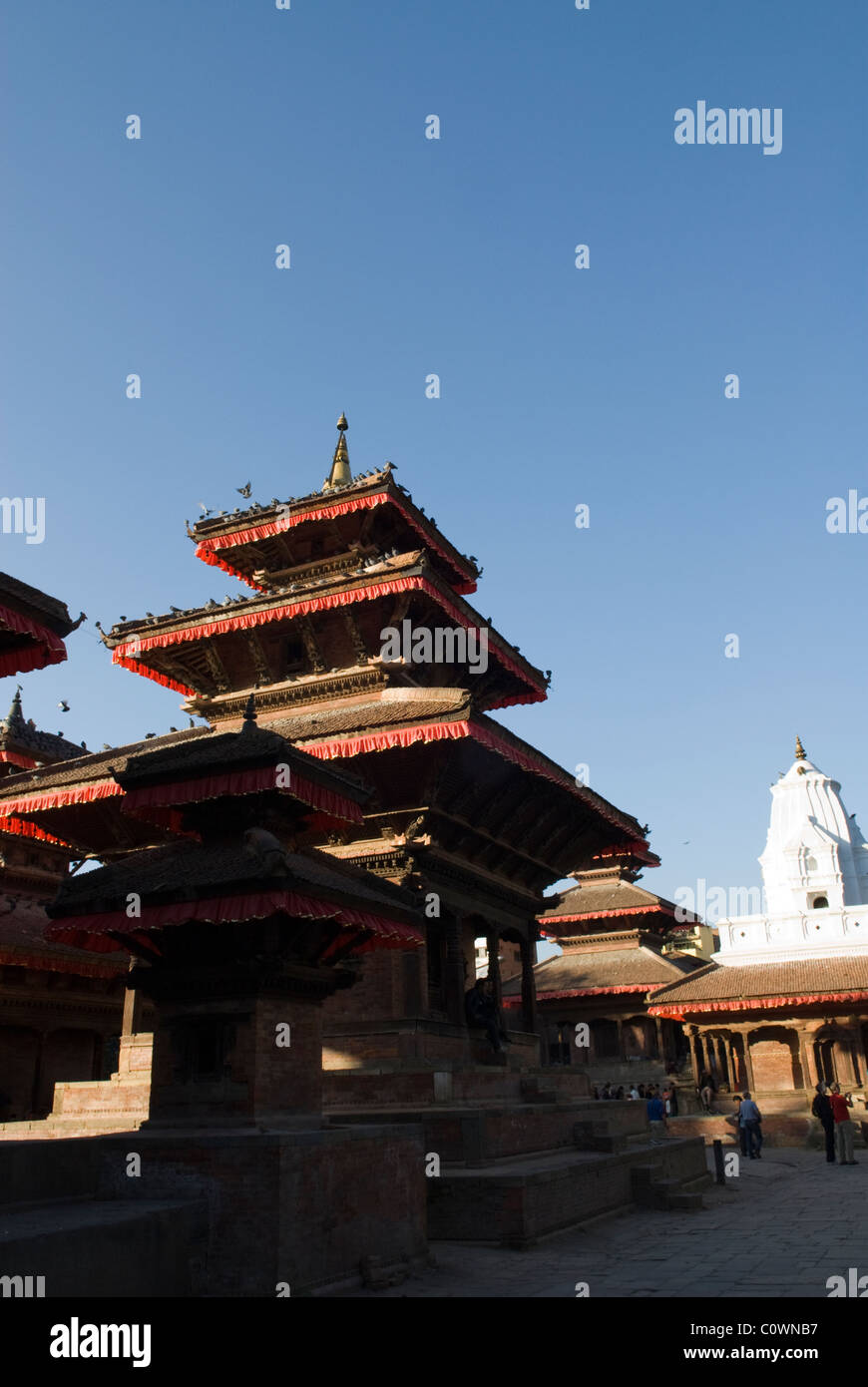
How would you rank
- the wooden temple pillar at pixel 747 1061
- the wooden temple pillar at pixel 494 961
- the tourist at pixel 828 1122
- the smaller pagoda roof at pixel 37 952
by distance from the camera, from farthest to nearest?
the wooden temple pillar at pixel 747 1061 → the tourist at pixel 828 1122 → the smaller pagoda roof at pixel 37 952 → the wooden temple pillar at pixel 494 961

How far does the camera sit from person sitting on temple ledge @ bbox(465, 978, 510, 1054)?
1834 cm

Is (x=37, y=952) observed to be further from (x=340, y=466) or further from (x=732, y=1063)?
(x=732, y=1063)

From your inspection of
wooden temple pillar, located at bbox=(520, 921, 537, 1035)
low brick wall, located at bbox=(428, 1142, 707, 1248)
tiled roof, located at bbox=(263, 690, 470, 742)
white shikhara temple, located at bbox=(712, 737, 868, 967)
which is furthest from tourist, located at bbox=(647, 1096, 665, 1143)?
white shikhara temple, located at bbox=(712, 737, 868, 967)

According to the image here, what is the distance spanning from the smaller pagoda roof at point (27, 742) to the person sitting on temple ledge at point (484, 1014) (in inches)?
597

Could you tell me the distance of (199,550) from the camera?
24484 mm

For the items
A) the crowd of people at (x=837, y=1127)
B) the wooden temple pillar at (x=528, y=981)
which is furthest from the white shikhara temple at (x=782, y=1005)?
the wooden temple pillar at (x=528, y=981)

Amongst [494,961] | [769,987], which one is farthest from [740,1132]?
[494,961]

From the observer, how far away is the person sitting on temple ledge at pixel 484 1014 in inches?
722

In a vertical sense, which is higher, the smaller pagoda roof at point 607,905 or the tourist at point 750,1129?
the smaller pagoda roof at point 607,905

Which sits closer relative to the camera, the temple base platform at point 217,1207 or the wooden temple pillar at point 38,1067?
the temple base platform at point 217,1207

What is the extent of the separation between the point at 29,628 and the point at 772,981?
99.6ft

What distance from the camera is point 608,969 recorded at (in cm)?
4194

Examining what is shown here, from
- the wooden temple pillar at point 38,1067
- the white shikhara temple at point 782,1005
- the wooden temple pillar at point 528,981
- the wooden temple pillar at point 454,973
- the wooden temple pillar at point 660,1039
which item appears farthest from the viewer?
the wooden temple pillar at point 660,1039

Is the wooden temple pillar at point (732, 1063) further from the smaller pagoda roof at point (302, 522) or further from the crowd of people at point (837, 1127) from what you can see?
the smaller pagoda roof at point (302, 522)
